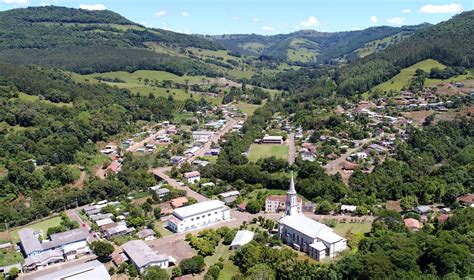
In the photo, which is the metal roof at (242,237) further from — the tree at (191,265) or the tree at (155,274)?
the tree at (155,274)

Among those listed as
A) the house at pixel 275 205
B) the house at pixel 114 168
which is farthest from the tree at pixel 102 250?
the house at pixel 114 168

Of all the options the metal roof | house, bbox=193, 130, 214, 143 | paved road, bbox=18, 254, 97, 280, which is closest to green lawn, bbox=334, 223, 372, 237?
the metal roof

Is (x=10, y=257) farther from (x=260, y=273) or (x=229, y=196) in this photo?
(x=229, y=196)

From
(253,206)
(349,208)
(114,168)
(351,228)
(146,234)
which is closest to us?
(351,228)

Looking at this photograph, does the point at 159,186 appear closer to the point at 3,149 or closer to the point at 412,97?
the point at 3,149

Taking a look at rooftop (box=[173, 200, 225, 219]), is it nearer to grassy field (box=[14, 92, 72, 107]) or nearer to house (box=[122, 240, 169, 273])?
house (box=[122, 240, 169, 273])

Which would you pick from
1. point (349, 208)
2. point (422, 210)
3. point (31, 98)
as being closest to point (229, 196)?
point (349, 208)

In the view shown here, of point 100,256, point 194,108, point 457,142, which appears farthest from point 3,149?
point 457,142

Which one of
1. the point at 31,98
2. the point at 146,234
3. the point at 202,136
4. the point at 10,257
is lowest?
the point at 10,257
